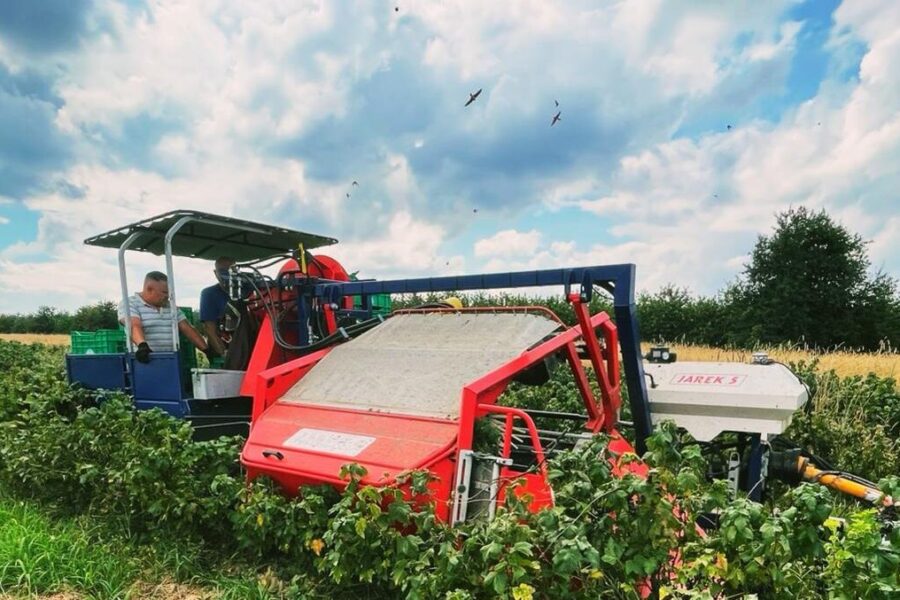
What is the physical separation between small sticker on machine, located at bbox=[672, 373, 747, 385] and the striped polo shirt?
14.7ft

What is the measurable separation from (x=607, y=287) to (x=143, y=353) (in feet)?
13.4

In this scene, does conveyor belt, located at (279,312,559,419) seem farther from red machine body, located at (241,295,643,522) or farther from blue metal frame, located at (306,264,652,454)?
blue metal frame, located at (306,264,652,454)

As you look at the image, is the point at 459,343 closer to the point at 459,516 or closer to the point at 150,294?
the point at 459,516

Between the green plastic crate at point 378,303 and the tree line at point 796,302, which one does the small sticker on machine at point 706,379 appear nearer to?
the green plastic crate at point 378,303

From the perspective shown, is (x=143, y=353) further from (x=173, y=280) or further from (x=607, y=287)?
(x=607, y=287)

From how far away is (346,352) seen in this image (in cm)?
444

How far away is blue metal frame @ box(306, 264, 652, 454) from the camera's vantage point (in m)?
3.74

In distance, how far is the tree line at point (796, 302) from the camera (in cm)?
2694

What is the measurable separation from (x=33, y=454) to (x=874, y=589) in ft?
18.1

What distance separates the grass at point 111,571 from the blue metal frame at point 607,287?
2123 millimetres

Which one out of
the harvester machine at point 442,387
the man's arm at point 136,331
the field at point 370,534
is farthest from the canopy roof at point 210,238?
the field at point 370,534

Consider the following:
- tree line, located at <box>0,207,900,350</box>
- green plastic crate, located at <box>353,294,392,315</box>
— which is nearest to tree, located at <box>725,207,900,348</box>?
tree line, located at <box>0,207,900,350</box>

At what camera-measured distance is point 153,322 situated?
5.91 m

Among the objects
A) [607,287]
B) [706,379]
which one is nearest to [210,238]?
[607,287]
